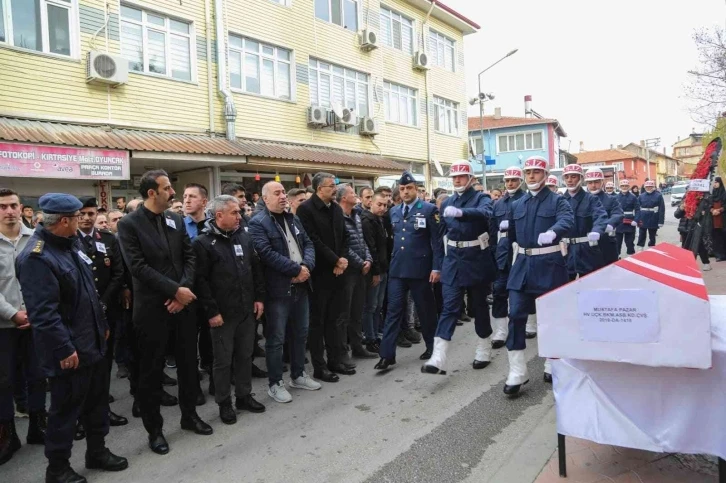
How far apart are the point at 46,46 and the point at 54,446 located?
412 inches

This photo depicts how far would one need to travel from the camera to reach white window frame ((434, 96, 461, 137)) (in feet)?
80.1

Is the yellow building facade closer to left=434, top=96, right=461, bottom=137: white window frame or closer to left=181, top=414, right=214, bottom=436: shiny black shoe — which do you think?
left=434, top=96, right=461, bottom=137: white window frame

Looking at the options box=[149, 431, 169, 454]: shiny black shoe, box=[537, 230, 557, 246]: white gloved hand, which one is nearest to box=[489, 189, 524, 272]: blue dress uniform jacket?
box=[537, 230, 557, 246]: white gloved hand

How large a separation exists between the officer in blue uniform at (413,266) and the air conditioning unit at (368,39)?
14.9 m

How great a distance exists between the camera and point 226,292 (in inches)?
180

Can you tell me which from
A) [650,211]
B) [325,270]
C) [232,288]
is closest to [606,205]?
[325,270]

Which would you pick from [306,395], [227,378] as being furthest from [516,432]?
[227,378]

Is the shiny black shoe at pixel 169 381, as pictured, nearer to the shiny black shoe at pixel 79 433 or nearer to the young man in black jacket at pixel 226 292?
the shiny black shoe at pixel 79 433

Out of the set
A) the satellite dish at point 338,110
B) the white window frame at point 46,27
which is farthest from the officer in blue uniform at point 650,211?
the white window frame at point 46,27

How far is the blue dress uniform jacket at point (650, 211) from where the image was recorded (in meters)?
15.0

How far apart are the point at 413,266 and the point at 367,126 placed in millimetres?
14040

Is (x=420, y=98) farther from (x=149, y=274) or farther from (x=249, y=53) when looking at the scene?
(x=149, y=274)

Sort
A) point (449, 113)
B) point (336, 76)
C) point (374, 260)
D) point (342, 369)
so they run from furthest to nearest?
point (449, 113)
point (336, 76)
point (374, 260)
point (342, 369)

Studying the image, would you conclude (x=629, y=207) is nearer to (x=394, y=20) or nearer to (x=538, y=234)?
(x=538, y=234)
